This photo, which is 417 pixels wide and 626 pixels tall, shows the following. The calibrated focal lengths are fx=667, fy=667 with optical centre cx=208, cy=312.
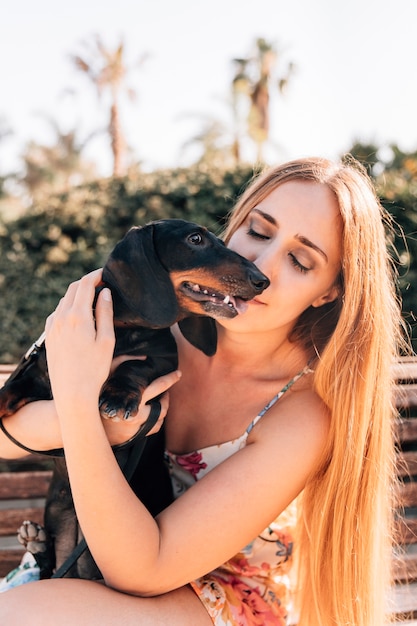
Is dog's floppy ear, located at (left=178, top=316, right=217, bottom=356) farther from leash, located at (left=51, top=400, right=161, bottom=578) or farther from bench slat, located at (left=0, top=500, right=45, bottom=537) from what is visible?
bench slat, located at (left=0, top=500, right=45, bottom=537)

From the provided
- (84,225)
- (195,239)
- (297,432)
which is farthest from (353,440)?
(84,225)

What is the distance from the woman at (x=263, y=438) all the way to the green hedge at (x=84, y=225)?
18.4 ft

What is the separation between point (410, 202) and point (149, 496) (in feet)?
21.4

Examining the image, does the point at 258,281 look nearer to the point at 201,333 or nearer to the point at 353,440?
the point at 201,333

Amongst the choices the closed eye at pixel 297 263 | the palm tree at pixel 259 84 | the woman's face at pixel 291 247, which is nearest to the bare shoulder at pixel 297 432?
the woman's face at pixel 291 247

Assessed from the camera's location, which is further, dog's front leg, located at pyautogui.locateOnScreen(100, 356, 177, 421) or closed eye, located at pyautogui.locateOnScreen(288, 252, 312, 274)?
closed eye, located at pyautogui.locateOnScreen(288, 252, 312, 274)

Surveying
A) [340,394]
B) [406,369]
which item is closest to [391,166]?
[406,369]

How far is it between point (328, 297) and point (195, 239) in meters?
0.44

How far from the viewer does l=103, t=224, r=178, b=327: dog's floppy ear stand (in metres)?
1.68

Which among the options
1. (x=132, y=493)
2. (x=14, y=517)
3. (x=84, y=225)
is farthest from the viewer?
(x=84, y=225)

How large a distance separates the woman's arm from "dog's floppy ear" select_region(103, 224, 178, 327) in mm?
67

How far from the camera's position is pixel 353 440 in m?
1.71

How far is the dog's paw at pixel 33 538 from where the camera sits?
183 centimetres

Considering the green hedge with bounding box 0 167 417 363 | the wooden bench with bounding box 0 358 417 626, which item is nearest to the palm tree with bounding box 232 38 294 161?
the green hedge with bounding box 0 167 417 363
